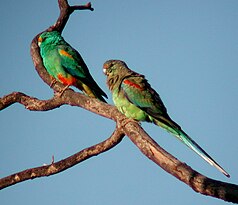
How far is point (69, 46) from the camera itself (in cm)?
873

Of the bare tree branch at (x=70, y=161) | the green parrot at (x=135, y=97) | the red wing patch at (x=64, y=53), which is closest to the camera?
the bare tree branch at (x=70, y=161)

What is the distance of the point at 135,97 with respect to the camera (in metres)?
6.33

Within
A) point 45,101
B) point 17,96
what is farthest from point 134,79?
point 17,96

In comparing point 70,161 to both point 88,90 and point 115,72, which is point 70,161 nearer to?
point 115,72

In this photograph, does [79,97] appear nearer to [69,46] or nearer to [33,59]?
[33,59]

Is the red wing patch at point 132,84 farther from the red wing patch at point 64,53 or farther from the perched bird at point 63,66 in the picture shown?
the red wing patch at point 64,53

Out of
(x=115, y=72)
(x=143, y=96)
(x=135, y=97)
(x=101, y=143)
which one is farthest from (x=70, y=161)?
(x=115, y=72)

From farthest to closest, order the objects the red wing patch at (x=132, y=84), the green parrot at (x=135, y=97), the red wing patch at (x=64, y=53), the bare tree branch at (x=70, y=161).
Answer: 1. the red wing patch at (x=64, y=53)
2. the red wing patch at (x=132, y=84)
3. the green parrot at (x=135, y=97)
4. the bare tree branch at (x=70, y=161)

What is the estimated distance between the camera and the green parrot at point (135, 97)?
617cm

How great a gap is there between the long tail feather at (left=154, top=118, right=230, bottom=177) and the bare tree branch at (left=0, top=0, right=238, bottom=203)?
854mm

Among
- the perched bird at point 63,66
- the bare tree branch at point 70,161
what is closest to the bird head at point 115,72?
the perched bird at point 63,66

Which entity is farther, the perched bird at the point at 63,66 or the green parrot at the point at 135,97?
the perched bird at the point at 63,66

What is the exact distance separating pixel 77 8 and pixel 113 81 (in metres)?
1.98

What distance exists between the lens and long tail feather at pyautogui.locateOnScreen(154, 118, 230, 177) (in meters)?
4.87
